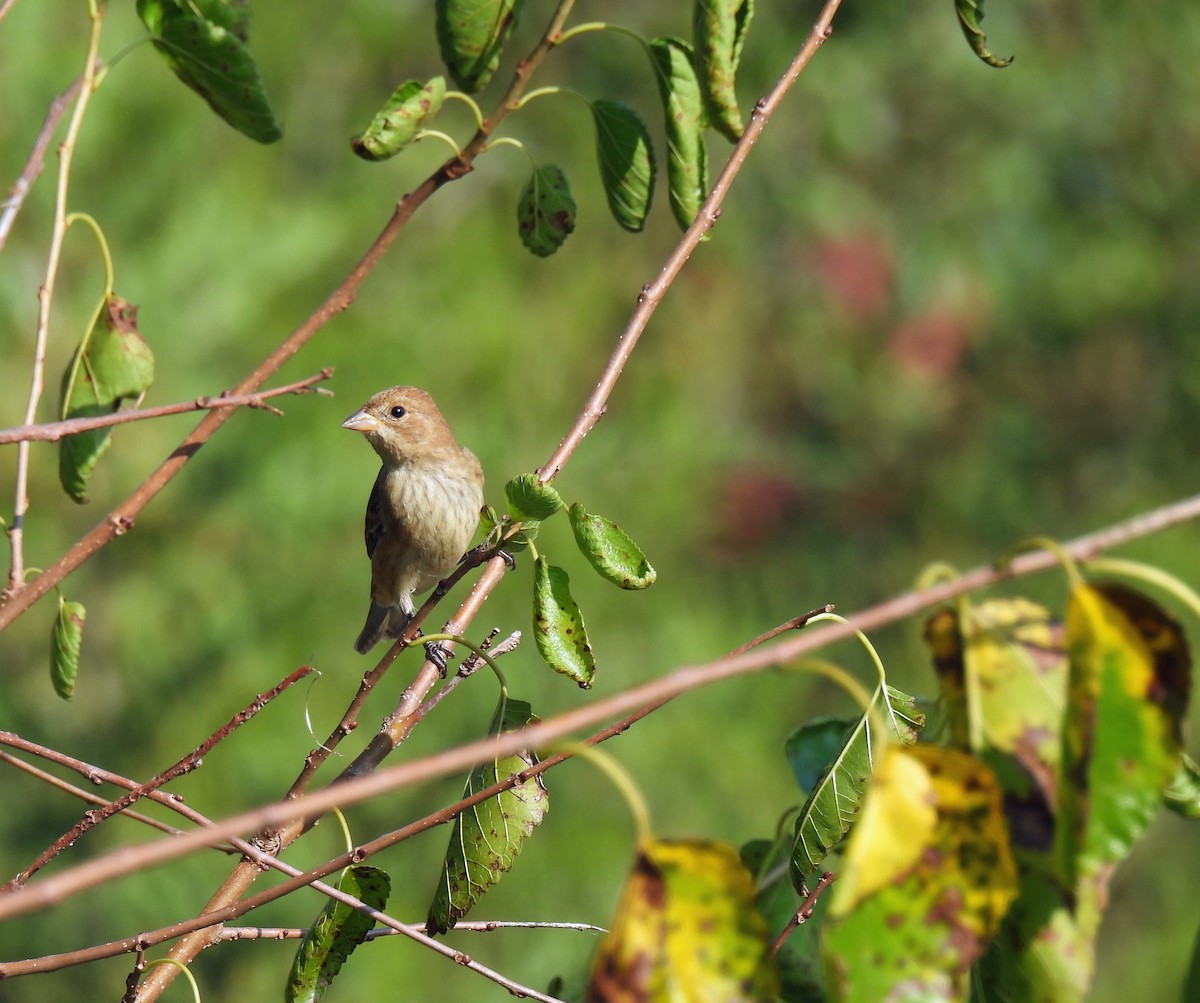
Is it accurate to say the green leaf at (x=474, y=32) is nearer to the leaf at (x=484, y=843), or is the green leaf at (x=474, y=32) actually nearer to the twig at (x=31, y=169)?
the twig at (x=31, y=169)

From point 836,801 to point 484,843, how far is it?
1.46ft

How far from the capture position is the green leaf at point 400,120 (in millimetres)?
1879

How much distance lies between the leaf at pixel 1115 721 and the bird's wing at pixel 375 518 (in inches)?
149

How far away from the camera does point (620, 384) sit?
10.2 metres

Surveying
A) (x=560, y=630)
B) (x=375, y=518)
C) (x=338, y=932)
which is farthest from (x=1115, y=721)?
(x=375, y=518)

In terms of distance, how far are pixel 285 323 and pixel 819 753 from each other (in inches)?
201

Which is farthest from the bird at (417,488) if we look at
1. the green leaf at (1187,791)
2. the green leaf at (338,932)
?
the green leaf at (1187,791)

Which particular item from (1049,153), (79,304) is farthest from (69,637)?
(1049,153)

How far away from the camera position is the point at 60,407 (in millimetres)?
2141

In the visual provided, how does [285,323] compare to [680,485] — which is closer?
[285,323]

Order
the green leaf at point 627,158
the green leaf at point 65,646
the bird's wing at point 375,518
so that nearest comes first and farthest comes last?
1. the green leaf at point 65,646
2. the green leaf at point 627,158
3. the bird's wing at point 375,518

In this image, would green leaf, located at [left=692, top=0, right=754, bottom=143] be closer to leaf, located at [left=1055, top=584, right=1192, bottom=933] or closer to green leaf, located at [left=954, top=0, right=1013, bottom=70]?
green leaf, located at [left=954, top=0, right=1013, bottom=70]

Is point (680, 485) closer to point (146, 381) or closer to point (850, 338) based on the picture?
point (850, 338)

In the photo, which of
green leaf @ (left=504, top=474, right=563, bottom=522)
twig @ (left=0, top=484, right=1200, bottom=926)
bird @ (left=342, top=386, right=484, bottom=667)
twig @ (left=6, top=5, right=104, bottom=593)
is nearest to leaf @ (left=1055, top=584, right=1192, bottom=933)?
twig @ (left=0, top=484, right=1200, bottom=926)
